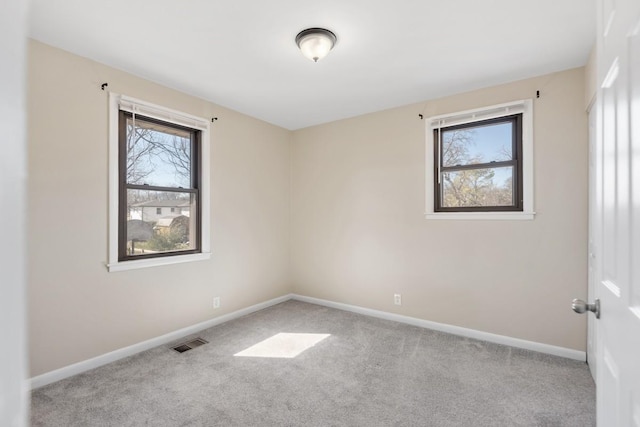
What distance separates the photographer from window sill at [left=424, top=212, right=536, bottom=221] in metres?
2.92

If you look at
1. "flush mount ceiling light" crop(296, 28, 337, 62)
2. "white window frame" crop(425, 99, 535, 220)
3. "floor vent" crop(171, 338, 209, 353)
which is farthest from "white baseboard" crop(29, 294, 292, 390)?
"flush mount ceiling light" crop(296, 28, 337, 62)

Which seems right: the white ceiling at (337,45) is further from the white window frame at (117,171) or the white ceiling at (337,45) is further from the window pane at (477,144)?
the window pane at (477,144)

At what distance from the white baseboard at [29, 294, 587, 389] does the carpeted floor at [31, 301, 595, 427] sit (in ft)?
0.24

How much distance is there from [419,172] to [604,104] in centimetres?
253

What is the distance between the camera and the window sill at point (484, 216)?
2.92 m

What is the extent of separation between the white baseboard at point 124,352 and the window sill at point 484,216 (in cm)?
252

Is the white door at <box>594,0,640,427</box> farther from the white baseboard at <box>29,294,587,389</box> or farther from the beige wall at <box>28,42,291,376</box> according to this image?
the beige wall at <box>28,42,291,376</box>

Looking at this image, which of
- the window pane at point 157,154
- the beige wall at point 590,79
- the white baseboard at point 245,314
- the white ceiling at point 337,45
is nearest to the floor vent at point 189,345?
the white baseboard at point 245,314

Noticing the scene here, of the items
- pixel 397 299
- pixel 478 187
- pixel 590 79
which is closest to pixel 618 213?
pixel 590 79

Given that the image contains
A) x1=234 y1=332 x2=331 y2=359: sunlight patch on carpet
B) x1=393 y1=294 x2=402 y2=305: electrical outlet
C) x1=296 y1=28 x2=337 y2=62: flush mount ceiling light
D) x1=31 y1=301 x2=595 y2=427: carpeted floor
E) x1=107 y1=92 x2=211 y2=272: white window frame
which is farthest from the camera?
x1=393 y1=294 x2=402 y2=305: electrical outlet

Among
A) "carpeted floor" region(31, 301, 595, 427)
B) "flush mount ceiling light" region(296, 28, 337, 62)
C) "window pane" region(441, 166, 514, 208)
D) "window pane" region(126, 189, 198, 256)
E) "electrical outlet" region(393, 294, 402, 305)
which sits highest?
"flush mount ceiling light" region(296, 28, 337, 62)

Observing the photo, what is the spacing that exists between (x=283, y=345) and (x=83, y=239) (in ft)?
6.36

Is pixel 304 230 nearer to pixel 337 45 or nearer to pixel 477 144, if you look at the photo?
pixel 477 144

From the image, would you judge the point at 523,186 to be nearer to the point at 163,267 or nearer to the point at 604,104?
the point at 604,104
